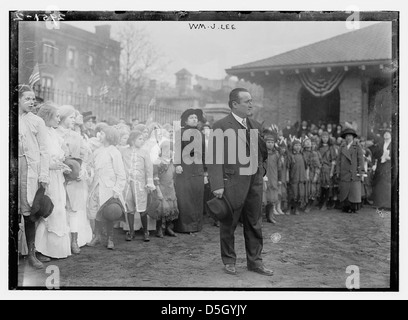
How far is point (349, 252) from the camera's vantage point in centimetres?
624

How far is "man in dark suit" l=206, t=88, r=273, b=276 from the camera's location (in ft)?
19.7

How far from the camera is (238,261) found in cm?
612

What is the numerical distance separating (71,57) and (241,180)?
266cm

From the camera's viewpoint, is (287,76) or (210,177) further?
(287,76)

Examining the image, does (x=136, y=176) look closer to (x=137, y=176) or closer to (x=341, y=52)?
(x=137, y=176)

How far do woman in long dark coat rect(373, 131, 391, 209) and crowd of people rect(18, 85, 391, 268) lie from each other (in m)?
0.01

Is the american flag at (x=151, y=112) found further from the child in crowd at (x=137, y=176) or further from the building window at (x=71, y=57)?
the building window at (x=71, y=57)

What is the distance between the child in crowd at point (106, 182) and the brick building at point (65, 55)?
0.74m

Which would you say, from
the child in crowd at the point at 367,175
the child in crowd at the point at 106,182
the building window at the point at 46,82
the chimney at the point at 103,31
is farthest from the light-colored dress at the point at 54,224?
the child in crowd at the point at 367,175

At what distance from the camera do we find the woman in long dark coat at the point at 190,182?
20.5 ft

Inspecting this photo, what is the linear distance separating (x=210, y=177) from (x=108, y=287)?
1.85 metres

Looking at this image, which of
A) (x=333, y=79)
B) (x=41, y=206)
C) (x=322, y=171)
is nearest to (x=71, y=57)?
(x=41, y=206)
